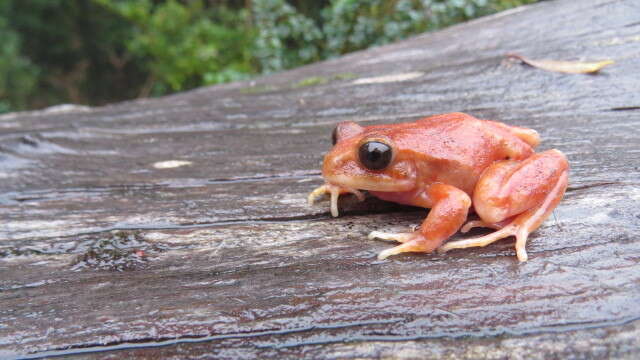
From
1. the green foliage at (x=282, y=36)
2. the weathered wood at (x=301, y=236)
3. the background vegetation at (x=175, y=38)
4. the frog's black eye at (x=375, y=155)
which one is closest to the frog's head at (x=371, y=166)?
the frog's black eye at (x=375, y=155)

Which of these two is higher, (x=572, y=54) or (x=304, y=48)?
(x=304, y=48)

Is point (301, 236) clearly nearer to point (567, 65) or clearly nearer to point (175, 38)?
point (567, 65)

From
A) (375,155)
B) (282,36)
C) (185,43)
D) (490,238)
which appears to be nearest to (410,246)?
(490,238)

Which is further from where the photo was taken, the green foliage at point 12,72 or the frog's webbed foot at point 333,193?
the green foliage at point 12,72

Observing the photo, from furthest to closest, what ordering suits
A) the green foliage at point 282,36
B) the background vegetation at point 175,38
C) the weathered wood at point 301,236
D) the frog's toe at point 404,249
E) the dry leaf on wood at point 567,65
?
the green foliage at point 282,36
the background vegetation at point 175,38
the dry leaf on wood at point 567,65
the frog's toe at point 404,249
the weathered wood at point 301,236

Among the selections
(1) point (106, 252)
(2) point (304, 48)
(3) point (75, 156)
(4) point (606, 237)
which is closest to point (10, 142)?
(3) point (75, 156)

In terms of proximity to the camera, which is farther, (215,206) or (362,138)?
(215,206)

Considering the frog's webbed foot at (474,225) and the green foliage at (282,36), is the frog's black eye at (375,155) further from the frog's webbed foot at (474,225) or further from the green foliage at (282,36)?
the green foliage at (282,36)

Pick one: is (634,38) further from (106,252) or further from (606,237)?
(106,252)
